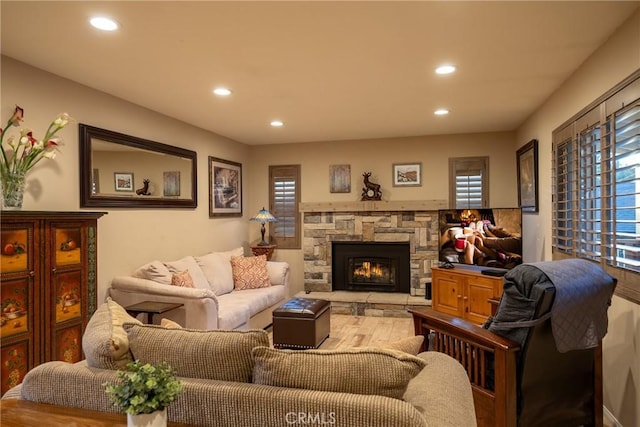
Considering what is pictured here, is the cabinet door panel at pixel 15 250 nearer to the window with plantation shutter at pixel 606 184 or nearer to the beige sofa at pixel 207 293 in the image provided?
the beige sofa at pixel 207 293

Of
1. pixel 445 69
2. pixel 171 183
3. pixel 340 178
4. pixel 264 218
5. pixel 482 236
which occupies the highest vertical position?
pixel 445 69

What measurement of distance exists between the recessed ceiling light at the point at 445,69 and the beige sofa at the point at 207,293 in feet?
9.10

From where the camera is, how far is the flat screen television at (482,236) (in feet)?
16.4

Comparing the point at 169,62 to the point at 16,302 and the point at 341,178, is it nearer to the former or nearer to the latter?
the point at 16,302

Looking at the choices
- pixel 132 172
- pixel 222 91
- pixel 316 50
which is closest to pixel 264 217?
pixel 132 172

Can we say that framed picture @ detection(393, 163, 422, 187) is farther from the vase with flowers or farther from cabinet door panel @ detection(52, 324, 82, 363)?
cabinet door panel @ detection(52, 324, 82, 363)

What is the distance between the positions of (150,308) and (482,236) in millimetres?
4006

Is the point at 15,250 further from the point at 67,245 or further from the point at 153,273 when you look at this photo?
the point at 153,273

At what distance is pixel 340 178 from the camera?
6355 millimetres

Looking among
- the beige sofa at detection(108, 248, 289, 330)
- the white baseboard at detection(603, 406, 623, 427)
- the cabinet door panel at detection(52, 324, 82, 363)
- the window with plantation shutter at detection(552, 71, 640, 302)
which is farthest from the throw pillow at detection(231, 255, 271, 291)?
the white baseboard at detection(603, 406, 623, 427)

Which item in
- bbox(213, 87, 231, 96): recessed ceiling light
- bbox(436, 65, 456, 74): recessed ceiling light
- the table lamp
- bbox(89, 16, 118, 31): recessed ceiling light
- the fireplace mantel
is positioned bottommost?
the table lamp

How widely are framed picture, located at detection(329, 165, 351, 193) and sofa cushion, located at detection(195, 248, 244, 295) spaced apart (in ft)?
6.83

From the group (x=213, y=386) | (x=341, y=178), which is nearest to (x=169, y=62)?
(x=213, y=386)

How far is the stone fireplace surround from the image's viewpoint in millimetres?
5805
